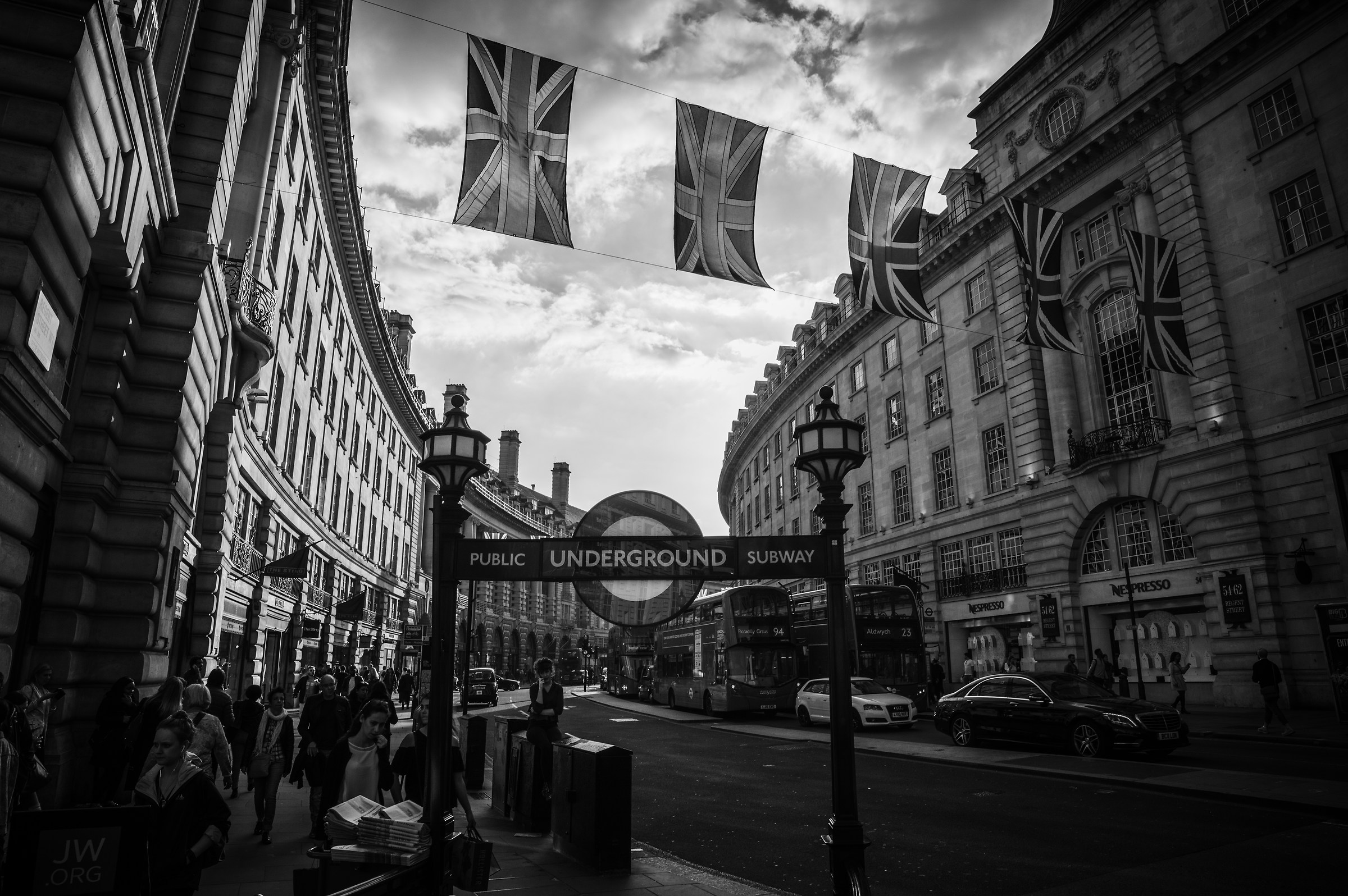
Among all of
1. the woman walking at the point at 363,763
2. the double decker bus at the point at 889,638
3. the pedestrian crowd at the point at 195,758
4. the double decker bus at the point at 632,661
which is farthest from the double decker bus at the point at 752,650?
the woman walking at the point at 363,763

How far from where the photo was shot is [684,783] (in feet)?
48.8

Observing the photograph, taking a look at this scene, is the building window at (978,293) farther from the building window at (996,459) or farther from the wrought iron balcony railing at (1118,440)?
the wrought iron balcony railing at (1118,440)

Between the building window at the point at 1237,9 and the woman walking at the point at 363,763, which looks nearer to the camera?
the woman walking at the point at 363,763

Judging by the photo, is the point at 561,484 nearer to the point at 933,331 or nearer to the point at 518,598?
the point at 518,598

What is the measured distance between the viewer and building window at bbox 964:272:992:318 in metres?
36.7

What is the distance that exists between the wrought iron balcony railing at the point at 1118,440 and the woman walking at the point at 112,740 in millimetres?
29325

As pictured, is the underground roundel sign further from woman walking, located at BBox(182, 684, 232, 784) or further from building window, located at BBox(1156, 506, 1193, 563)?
building window, located at BBox(1156, 506, 1193, 563)

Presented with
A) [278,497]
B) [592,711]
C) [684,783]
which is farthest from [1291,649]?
[278,497]

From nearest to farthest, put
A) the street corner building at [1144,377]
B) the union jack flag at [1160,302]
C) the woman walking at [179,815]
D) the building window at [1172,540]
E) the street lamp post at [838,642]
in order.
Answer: the woman walking at [179,815]
the street lamp post at [838,642]
the union jack flag at [1160,302]
the street corner building at [1144,377]
the building window at [1172,540]

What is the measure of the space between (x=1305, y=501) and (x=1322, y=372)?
378 centimetres

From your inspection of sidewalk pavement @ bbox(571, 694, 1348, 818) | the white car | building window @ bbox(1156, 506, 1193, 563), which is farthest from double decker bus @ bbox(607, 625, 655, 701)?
sidewalk pavement @ bbox(571, 694, 1348, 818)

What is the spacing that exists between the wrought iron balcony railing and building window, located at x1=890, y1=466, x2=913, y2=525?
36.6 ft

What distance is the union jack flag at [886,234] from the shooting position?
13.4m

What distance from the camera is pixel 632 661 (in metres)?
47.8
